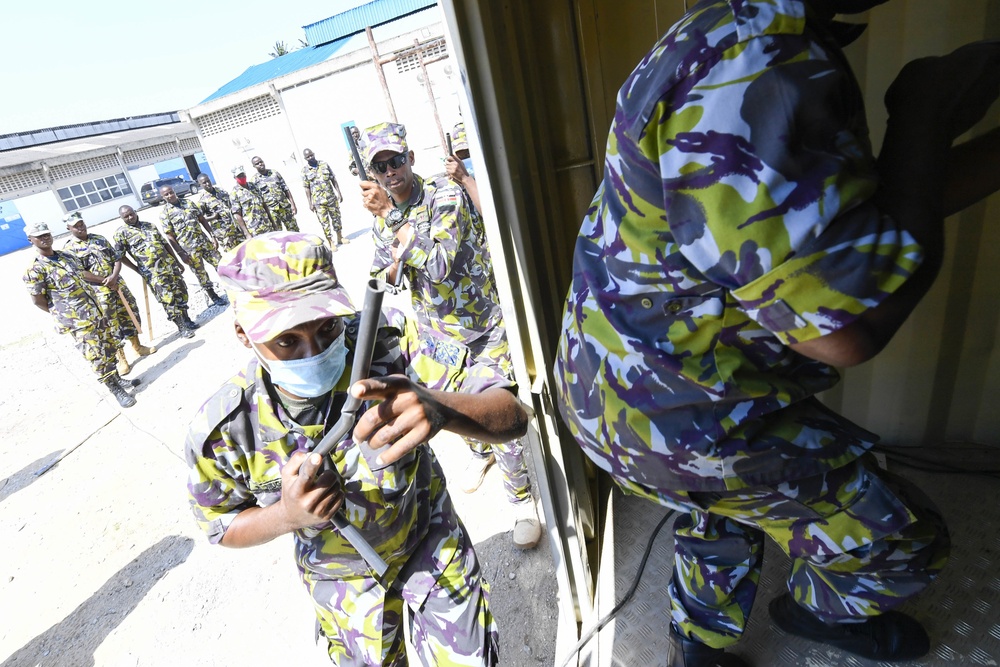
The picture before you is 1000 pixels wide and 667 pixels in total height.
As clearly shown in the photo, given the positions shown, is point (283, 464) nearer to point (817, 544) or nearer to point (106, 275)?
point (817, 544)

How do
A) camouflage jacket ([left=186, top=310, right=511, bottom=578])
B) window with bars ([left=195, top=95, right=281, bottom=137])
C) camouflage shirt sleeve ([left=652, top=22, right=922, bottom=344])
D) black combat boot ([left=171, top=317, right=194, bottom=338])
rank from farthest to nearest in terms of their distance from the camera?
window with bars ([left=195, top=95, right=281, bottom=137])
black combat boot ([left=171, top=317, right=194, bottom=338])
camouflage jacket ([left=186, top=310, right=511, bottom=578])
camouflage shirt sleeve ([left=652, top=22, right=922, bottom=344])

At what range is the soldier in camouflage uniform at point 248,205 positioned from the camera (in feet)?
35.4

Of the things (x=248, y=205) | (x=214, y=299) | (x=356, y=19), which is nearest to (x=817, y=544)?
(x=214, y=299)

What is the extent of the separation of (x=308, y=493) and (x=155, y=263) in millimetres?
8942

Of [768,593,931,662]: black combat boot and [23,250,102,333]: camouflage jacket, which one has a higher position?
[23,250,102,333]: camouflage jacket

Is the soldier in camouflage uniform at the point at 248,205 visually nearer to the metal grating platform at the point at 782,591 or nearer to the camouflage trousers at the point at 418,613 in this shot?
the camouflage trousers at the point at 418,613

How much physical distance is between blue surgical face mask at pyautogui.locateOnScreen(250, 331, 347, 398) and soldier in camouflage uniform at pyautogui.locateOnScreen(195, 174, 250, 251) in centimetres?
1006

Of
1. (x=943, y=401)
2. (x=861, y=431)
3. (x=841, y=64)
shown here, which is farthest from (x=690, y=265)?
(x=943, y=401)

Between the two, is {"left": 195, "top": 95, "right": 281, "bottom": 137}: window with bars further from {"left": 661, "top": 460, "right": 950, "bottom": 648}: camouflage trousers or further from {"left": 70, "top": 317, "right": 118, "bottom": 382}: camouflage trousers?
{"left": 661, "top": 460, "right": 950, "bottom": 648}: camouflage trousers

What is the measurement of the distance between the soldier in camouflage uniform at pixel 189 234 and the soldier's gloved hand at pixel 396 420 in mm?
10019

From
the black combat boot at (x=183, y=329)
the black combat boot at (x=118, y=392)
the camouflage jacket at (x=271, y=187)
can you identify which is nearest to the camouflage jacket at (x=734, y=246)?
the black combat boot at (x=118, y=392)

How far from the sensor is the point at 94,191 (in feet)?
97.3

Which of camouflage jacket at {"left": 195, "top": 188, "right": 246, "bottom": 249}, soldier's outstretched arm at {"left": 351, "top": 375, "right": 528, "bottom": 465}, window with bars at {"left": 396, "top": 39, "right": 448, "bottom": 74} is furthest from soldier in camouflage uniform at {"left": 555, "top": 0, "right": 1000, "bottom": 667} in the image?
window with bars at {"left": 396, "top": 39, "right": 448, "bottom": 74}

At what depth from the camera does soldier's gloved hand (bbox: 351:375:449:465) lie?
58.1 inches
